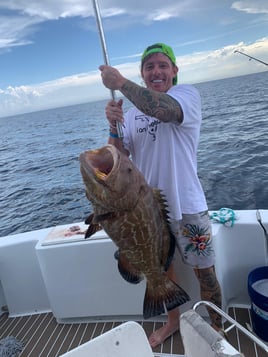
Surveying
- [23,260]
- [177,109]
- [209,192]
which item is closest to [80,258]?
[23,260]

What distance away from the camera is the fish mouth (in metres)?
1.44

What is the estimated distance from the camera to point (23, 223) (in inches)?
384

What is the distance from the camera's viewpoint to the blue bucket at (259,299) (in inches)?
90.6

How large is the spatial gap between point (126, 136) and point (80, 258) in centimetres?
122

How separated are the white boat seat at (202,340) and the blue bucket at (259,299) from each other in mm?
1282

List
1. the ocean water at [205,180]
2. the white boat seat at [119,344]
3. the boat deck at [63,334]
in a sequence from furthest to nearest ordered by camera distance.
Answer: the ocean water at [205,180] → the boat deck at [63,334] → the white boat seat at [119,344]

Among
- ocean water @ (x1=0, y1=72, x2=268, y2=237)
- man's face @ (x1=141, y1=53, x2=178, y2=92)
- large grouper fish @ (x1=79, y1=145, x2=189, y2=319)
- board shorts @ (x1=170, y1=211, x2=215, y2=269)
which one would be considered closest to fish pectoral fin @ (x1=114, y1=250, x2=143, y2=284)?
large grouper fish @ (x1=79, y1=145, x2=189, y2=319)

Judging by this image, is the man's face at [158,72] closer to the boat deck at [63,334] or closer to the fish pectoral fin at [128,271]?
the fish pectoral fin at [128,271]

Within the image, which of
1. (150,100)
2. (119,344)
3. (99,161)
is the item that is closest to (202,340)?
(119,344)

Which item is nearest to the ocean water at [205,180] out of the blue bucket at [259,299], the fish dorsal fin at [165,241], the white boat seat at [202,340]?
the blue bucket at [259,299]

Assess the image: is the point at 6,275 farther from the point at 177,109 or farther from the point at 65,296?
the point at 177,109

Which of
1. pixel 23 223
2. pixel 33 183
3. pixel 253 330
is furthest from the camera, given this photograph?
pixel 33 183

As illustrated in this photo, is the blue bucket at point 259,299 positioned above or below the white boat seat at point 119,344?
below

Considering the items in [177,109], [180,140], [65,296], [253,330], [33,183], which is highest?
[177,109]
